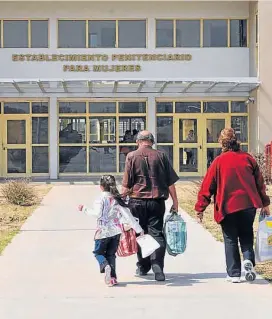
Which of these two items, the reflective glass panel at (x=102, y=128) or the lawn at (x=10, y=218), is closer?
A: the lawn at (x=10, y=218)

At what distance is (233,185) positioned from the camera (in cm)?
718

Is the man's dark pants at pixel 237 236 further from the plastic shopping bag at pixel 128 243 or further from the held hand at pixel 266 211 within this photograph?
the plastic shopping bag at pixel 128 243

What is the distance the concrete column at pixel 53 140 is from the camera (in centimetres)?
2305

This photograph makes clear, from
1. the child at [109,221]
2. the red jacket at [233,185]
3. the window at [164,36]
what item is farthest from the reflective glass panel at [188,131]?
the child at [109,221]

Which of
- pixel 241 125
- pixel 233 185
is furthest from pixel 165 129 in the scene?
pixel 233 185

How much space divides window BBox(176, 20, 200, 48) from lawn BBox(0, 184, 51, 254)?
9.49 m

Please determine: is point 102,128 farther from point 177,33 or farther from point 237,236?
point 237,236

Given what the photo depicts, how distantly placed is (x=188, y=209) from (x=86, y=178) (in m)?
9.41

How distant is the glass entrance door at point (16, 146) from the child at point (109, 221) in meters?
16.4

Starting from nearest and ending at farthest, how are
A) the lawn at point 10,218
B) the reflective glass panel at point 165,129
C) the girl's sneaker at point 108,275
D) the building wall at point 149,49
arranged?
the girl's sneaker at point 108,275, the lawn at point 10,218, the building wall at point 149,49, the reflective glass panel at point 165,129

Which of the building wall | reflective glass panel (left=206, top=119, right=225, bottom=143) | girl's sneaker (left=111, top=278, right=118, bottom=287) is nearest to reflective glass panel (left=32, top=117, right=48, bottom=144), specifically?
the building wall

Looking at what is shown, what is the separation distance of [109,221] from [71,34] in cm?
1685

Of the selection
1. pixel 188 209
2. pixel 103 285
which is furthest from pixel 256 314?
pixel 188 209

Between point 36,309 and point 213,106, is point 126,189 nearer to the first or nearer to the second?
point 36,309
